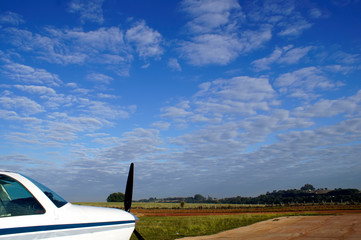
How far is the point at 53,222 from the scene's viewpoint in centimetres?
362

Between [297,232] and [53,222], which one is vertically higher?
[53,222]

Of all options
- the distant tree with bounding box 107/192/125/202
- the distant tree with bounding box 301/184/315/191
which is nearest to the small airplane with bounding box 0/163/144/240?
the distant tree with bounding box 107/192/125/202

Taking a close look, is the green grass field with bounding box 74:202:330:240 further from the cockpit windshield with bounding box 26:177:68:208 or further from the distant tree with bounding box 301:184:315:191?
the distant tree with bounding box 301:184:315:191

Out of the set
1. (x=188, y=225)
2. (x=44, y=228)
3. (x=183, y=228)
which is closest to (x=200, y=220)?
(x=188, y=225)

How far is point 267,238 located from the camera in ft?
42.7

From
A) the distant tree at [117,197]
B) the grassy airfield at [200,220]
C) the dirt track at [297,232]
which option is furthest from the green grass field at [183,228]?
the distant tree at [117,197]

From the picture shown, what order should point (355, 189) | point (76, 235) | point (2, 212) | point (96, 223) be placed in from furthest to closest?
1. point (355, 189)
2. point (96, 223)
3. point (76, 235)
4. point (2, 212)

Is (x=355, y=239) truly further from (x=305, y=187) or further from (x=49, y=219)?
(x=305, y=187)

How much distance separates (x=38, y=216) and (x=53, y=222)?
217 millimetres

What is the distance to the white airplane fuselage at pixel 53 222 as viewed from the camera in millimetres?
3238

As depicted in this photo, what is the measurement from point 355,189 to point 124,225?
143717mm

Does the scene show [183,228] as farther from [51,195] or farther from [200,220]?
[51,195]

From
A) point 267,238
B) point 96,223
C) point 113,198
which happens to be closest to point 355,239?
point 267,238

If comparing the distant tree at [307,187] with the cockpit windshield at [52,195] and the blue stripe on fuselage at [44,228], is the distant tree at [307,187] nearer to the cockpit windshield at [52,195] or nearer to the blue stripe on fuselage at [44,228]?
the blue stripe on fuselage at [44,228]
